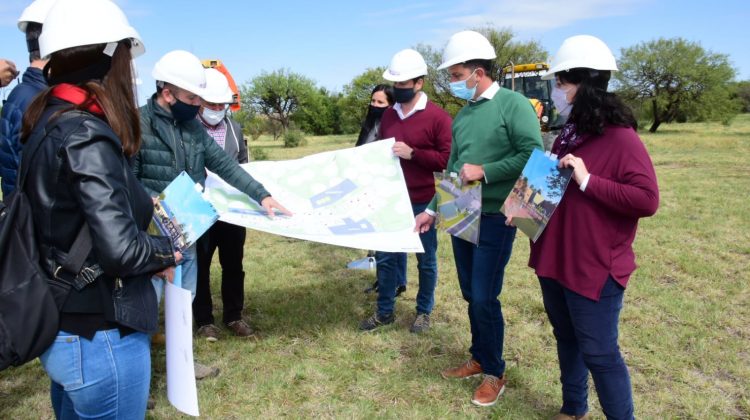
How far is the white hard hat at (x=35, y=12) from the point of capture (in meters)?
3.01

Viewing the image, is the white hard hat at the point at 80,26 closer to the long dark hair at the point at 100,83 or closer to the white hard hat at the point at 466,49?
the long dark hair at the point at 100,83

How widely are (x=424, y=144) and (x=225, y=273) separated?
1988 mm

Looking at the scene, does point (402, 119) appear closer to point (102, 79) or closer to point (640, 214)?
point (640, 214)

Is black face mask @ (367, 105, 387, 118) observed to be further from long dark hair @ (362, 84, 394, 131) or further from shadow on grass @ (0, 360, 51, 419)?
shadow on grass @ (0, 360, 51, 419)

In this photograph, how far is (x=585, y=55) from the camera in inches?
93.0

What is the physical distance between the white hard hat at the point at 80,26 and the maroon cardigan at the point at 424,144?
2687 millimetres

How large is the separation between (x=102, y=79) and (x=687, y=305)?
5.02 m

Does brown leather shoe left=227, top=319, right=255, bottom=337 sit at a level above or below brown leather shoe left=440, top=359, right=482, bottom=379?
below

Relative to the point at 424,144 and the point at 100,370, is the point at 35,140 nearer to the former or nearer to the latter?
the point at 100,370

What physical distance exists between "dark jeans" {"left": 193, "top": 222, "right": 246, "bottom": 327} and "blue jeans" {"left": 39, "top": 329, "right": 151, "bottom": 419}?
2.59 m

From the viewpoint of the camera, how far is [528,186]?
264 centimetres

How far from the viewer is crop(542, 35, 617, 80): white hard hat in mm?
2352

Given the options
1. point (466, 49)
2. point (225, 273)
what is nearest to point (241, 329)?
point (225, 273)

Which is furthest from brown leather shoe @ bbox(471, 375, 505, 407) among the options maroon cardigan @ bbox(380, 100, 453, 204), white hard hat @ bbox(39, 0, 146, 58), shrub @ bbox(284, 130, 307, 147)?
shrub @ bbox(284, 130, 307, 147)
